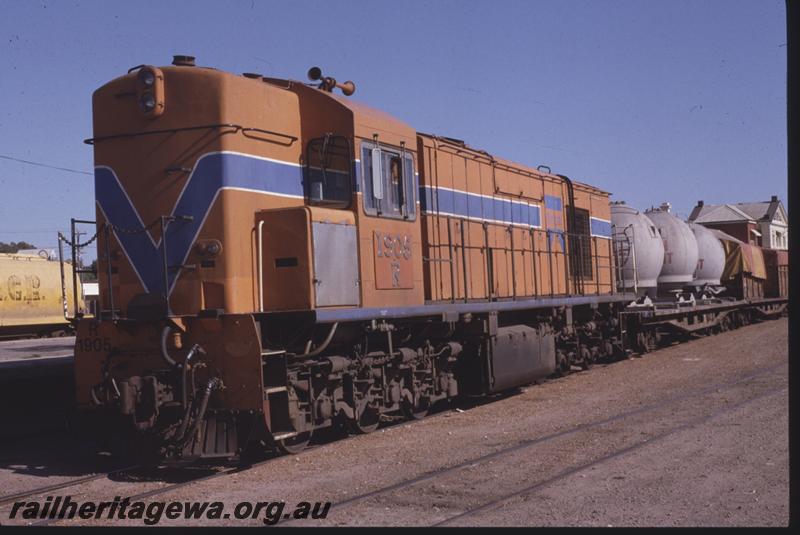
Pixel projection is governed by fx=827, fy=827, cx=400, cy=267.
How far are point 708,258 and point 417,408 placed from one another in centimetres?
1848

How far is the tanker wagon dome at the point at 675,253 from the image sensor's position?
24.2 meters

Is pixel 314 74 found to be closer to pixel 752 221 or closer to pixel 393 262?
A: pixel 393 262

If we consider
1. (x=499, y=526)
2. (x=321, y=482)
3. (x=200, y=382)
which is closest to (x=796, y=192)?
(x=499, y=526)

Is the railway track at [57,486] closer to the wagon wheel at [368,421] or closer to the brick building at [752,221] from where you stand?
the wagon wheel at [368,421]

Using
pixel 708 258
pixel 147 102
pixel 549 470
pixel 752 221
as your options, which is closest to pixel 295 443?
pixel 549 470

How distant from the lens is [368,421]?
10602mm

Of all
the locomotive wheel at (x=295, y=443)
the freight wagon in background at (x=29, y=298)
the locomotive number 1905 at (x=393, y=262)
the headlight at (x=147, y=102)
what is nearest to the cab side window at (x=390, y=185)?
the locomotive number 1905 at (x=393, y=262)

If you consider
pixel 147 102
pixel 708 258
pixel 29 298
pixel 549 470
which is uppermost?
pixel 147 102

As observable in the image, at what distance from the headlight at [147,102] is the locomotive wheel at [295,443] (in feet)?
12.8

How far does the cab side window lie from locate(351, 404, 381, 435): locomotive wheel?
8.10ft

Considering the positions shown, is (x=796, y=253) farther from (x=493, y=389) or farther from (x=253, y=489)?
(x=493, y=389)

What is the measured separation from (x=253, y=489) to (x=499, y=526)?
2.63 m

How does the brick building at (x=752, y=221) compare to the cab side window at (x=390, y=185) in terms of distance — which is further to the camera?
the brick building at (x=752, y=221)

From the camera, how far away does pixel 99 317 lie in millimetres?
8930
